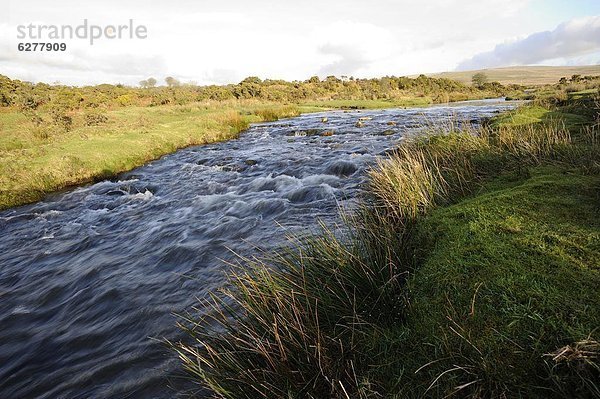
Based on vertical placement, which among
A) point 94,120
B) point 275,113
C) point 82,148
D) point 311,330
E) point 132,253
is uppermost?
point 275,113

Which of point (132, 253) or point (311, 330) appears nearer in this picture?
point (311, 330)

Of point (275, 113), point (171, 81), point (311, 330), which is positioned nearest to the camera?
point (311, 330)

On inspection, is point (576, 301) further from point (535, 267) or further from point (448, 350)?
point (448, 350)

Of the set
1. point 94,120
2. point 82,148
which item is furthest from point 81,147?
point 94,120

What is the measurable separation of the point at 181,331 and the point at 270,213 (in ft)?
16.5

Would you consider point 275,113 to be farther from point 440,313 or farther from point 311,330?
point 440,313

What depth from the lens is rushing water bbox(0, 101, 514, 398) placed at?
4852 mm

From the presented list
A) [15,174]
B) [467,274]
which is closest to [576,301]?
[467,274]

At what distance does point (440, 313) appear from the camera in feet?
10.0

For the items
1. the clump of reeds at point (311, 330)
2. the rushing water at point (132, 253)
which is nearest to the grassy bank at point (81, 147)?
the rushing water at point (132, 253)

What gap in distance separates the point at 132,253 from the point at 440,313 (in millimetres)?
7731

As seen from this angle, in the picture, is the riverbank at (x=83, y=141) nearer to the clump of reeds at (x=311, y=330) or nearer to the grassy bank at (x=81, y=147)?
the grassy bank at (x=81, y=147)

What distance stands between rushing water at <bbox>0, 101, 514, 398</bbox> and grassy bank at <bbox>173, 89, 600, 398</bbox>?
1.25 m

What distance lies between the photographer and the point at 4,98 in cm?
4181
